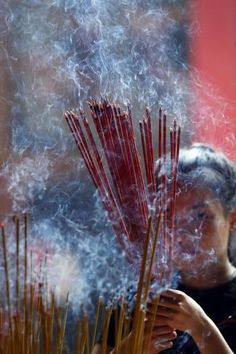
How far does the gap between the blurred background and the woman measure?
0.05 meters

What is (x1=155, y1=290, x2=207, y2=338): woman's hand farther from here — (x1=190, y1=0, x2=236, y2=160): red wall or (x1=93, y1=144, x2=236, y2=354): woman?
(x1=190, y1=0, x2=236, y2=160): red wall

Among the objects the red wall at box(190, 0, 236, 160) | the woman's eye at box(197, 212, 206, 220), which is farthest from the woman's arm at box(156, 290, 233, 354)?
the red wall at box(190, 0, 236, 160)

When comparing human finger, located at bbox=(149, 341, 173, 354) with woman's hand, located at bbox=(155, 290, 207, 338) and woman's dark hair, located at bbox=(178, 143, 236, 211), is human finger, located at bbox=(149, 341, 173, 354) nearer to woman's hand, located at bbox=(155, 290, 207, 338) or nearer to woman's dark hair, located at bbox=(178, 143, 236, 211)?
woman's hand, located at bbox=(155, 290, 207, 338)

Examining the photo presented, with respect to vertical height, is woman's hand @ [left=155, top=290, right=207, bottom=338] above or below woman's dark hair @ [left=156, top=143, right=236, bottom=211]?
below

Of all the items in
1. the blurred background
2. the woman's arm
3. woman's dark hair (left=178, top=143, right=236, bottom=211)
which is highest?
the blurred background

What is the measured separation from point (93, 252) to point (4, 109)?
34cm

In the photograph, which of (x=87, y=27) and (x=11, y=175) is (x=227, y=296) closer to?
(x=11, y=175)

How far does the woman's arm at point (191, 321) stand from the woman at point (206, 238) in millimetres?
24

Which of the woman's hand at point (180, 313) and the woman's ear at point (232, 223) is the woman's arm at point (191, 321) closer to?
the woman's hand at point (180, 313)

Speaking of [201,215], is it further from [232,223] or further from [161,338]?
[161,338]

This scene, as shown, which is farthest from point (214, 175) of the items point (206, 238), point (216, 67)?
point (216, 67)

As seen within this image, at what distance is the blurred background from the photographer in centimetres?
114

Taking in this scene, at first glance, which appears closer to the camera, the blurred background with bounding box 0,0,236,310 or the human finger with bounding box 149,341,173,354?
the human finger with bounding box 149,341,173,354

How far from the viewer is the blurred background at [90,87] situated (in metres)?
1.14
